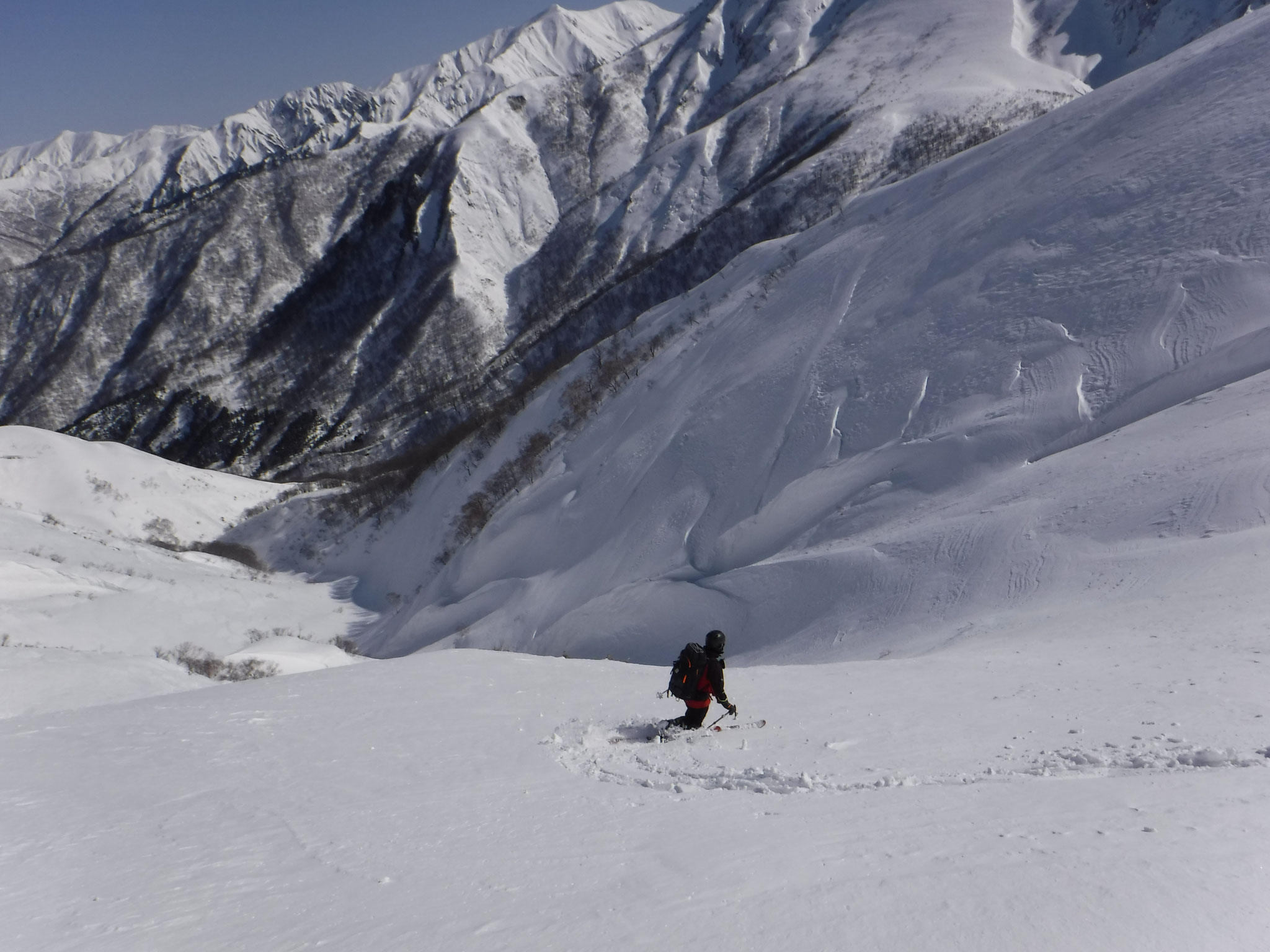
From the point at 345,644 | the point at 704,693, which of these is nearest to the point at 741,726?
the point at 704,693

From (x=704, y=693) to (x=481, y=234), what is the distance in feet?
371

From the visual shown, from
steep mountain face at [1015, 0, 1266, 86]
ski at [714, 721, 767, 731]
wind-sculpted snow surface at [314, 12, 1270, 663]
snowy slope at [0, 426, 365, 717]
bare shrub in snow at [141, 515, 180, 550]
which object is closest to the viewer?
ski at [714, 721, 767, 731]

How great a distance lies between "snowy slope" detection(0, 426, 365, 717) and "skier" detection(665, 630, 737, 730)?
435 inches

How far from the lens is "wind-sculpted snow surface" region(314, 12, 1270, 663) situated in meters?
12.6

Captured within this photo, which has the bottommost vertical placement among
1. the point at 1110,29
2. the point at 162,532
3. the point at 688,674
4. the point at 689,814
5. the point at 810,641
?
the point at 689,814

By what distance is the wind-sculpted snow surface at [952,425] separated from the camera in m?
12.6

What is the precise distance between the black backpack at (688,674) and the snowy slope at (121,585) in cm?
1100

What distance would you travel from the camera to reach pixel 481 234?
11256 cm

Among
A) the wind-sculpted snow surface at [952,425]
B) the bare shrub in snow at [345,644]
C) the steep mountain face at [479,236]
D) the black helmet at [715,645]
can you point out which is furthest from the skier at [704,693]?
the steep mountain face at [479,236]

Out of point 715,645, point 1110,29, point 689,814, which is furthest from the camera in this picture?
point 1110,29

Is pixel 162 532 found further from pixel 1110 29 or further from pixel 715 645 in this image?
pixel 1110 29

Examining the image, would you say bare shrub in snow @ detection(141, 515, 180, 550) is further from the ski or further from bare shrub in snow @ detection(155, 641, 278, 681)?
the ski

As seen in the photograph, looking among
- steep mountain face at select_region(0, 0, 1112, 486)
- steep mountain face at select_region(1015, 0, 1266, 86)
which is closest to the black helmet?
steep mountain face at select_region(0, 0, 1112, 486)

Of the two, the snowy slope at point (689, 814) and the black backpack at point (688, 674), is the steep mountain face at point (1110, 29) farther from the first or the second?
the black backpack at point (688, 674)
